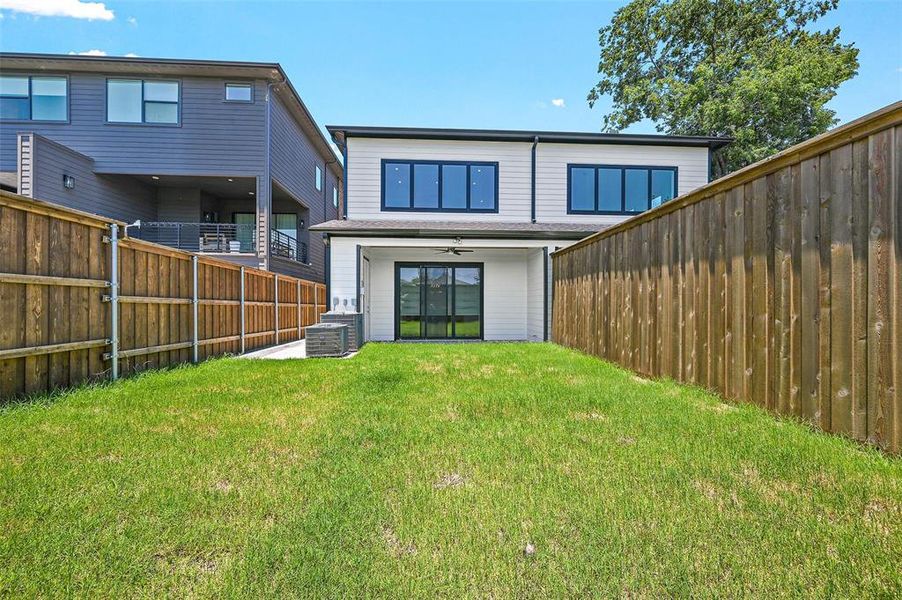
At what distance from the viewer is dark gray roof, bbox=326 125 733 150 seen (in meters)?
11.1

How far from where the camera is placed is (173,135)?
14.0 meters

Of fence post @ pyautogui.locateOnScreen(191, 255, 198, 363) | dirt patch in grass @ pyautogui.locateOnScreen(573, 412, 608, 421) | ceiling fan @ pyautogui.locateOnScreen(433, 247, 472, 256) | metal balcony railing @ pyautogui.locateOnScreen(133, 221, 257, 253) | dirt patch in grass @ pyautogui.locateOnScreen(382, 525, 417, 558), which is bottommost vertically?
dirt patch in grass @ pyautogui.locateOnScreen(382, 525, 417, 558)

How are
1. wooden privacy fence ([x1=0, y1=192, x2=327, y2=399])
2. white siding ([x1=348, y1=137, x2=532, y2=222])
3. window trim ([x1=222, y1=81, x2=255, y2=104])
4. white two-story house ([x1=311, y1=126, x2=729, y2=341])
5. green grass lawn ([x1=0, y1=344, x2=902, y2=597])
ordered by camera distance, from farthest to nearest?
window trim ([x1=222, y1=81, x2=255, y2=104]) → white siding ([x1=348, y1=137, x2=532, y2=222]) → white two-story house ([x1=311, y1=126, x2=729, y2=341]) → wooden privacy fence ([x1=0, y1=192, x2=327, y2=399]) → green grass lawn ([x1=0, y1=344, x2=902, y2=597])

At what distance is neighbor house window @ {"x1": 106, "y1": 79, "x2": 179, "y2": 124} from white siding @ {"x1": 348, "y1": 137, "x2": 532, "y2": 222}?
24.7ft

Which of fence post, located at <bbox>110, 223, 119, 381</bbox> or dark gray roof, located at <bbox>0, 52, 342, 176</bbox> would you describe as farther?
dark gray roof, located at <bbox>0, 52, 342, 176</bbox>

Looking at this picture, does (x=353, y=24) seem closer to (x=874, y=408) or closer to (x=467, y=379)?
(x=467, y=379)

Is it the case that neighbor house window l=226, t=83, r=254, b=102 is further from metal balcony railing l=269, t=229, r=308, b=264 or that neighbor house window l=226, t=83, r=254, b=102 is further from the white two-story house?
the white two-story house

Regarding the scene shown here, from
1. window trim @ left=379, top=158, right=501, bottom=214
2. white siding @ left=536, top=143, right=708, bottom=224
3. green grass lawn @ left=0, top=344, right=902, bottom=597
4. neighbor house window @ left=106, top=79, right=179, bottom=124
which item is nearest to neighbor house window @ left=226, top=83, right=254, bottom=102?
neighbor house window @ left=106, top=79, right=179, bottom=124

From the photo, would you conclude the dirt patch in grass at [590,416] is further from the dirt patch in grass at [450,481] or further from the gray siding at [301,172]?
the gray siding at [301,172]

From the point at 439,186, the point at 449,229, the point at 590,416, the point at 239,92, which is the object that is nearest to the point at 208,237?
the point at 239,92

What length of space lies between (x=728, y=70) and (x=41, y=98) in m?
25.4

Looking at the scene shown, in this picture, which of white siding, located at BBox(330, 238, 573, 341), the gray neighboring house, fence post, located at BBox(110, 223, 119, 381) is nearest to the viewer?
fence post, located at BBox(110, 223, 119, 381)

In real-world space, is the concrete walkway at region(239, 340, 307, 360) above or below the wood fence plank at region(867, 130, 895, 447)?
below

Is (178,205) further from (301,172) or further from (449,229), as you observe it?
(449,229)
